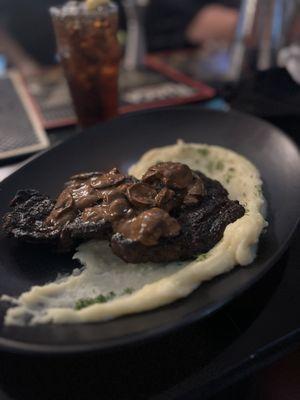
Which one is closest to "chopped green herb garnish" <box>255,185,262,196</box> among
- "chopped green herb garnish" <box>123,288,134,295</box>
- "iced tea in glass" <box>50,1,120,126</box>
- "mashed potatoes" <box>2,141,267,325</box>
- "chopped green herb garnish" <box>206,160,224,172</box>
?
"mashed potatoes" <box>2,141,267,325</box>

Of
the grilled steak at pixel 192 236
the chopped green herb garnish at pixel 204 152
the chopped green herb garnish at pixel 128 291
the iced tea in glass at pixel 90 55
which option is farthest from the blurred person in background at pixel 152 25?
the chopped green herb garnish at pixel 128 291

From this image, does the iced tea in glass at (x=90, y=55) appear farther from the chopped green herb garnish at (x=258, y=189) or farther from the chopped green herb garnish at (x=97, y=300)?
the chopped green herb garnish at (x=97, y=300)

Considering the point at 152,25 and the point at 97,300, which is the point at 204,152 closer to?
the point at 97,300

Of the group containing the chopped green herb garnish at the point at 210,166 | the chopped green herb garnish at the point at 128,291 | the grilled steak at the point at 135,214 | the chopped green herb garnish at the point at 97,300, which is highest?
the grilled steak at the point at 135,214

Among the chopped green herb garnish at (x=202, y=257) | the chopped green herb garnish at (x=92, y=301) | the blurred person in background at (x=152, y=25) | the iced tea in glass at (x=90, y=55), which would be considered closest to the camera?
the chopped green herb garnish at (x=92, y=301)

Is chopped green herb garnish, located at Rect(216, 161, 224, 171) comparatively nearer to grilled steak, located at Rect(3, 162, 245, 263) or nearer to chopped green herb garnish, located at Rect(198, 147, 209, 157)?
chopped green herb garnish, located at Rect(198, 147, 209, 157)

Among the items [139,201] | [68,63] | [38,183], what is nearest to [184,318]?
[139,201]
